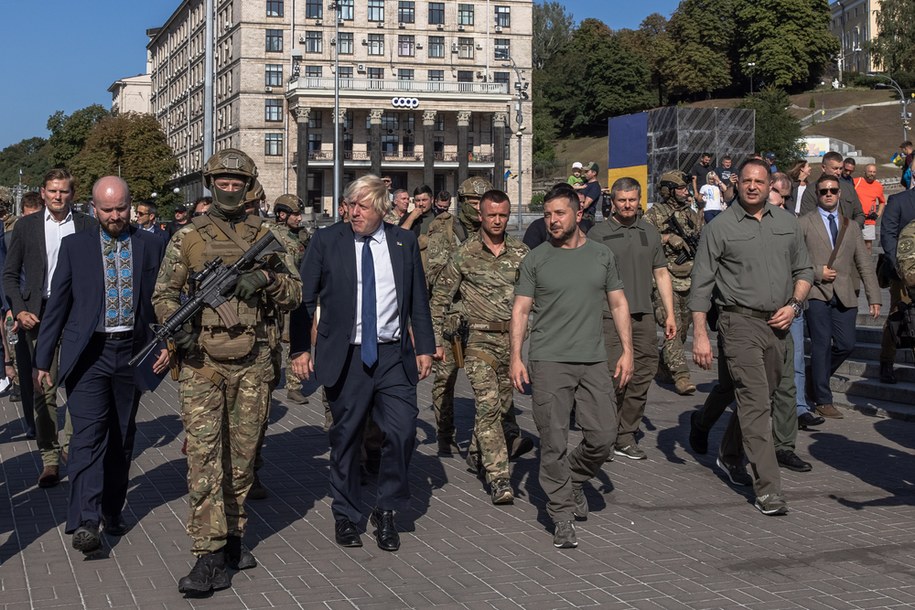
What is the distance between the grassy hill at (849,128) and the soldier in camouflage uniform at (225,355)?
89999 millimetres

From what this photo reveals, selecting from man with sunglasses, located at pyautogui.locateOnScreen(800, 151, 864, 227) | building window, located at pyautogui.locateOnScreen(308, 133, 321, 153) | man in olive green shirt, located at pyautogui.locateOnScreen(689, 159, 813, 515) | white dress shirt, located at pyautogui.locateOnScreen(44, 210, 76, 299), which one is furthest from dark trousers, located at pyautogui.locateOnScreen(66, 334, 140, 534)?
building window, located at pyautogui.locateOnScreen(308, 133, 321, 153)

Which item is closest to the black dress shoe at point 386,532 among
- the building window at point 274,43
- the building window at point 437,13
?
the building window at point 274,43

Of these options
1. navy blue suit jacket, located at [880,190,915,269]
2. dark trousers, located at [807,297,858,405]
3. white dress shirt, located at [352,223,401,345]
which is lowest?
dark trousers, located at [807,297,858,405]

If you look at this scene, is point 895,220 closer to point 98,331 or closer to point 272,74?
point 98,331

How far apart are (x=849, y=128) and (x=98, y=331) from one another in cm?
10996

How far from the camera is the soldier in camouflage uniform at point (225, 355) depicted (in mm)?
6257

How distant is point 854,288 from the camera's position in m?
11.3

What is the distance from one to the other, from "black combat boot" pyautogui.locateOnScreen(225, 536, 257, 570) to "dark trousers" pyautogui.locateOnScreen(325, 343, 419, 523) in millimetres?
672

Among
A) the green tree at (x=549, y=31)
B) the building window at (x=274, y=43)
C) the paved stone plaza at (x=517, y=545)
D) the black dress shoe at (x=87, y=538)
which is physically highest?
the green tree at (x=549, y=31)

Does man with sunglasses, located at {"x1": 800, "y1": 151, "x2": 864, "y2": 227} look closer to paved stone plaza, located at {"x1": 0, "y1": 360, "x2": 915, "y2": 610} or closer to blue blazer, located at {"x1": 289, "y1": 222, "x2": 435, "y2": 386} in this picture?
paved stone plaza, located at {"x1": 0, "y1": 360, "x2": 915, "y2": 610}

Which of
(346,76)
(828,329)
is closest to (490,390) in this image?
(828,329)

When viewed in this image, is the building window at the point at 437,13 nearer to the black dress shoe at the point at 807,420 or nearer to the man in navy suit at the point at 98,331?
the black dress shoe at the point at 807,420

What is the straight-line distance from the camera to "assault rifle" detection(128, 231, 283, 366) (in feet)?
20.7

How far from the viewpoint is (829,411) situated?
11914 millimetres
